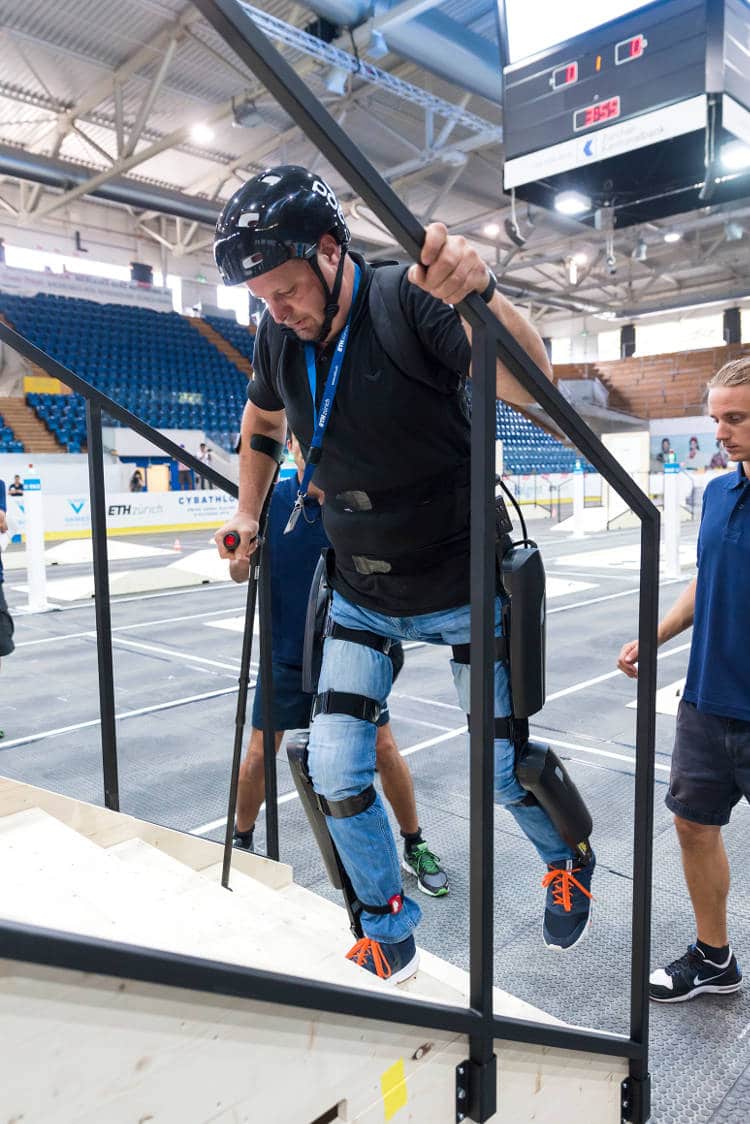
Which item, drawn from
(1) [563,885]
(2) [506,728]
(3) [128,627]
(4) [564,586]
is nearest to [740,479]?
(2) [506,728]

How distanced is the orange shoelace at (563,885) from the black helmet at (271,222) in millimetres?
1282

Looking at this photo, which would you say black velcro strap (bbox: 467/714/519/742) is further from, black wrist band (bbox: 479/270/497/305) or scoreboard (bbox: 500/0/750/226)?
scoreboard (bbox: 500/0/750/226)

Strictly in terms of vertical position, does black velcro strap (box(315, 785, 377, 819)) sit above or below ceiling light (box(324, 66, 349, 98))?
below

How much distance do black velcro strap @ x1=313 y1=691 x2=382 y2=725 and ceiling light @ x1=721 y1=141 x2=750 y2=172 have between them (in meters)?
5.10

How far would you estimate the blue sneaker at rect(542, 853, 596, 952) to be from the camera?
1.59 m

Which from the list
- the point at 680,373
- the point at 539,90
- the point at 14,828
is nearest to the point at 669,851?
the point at 14,828

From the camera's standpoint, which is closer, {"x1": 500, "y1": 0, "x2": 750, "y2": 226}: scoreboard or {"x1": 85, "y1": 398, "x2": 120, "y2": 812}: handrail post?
{"x1": 85, "y1": 398, "x2": 120, "y2": 812}: handrail post

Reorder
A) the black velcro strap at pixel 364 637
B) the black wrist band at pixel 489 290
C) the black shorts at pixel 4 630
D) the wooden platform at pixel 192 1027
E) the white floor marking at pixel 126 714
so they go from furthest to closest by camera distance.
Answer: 1. the white floor marking at pixel 126 714
2. the black shorts at pixel 4 630
3. the black velcro strap at pixel 364 637
4. the black wrist band at pixel 489 290
5. the wooden platform at pixel 192 1027

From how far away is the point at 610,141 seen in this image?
16.8 feet

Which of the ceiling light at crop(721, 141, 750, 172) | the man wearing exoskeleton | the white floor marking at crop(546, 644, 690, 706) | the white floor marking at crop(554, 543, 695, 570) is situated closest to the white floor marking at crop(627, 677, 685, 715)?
the white floor marking at crop(546, 644, 690, 706)

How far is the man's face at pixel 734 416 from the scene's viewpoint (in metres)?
1.79

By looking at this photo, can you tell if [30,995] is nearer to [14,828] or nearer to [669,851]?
[14,828]

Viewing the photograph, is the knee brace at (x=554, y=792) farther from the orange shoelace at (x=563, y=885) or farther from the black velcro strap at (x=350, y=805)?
the black velcro strap at (x=350, y=805)

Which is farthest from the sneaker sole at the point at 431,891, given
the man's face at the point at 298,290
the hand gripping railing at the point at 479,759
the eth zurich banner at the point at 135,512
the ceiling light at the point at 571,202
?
the eth zurich banner at the point at 135,512
